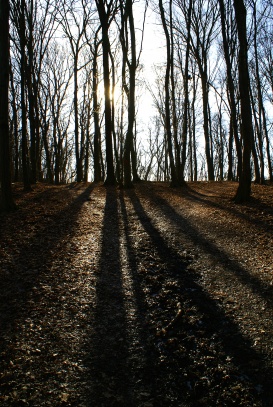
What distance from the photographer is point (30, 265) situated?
5184 millimetres

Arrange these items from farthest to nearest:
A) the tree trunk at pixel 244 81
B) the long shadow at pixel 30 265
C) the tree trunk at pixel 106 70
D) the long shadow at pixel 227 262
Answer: the tree trunk at pixel 106 70 → the tree trunk at pixel 244 81 → the long shadow at pixel 227 262 → the long shadow at pixel 30 265

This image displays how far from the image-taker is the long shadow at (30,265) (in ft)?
12.8

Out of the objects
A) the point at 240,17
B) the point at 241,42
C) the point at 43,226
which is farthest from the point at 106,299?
the point at 240,17

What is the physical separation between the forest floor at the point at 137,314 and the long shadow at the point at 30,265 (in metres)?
0.02

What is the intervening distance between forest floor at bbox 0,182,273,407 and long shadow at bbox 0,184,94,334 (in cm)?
2

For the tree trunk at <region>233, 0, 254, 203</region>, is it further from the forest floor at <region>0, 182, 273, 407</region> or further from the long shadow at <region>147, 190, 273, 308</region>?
the long shadow at <region>147, 190, 273, 308</region>

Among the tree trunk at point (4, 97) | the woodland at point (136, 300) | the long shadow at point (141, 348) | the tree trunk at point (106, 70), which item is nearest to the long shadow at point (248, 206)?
the woodland at point (136, 300)

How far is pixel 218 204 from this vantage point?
957 centimetres

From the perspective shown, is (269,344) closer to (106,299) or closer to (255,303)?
(255,303)

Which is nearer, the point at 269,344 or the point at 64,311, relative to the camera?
the point at 269,344

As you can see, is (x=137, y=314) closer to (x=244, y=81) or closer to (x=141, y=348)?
(x=141, y=348)

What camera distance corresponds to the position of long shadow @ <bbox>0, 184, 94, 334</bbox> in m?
3.89

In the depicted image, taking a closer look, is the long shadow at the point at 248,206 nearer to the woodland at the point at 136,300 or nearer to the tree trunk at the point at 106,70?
the woodland at the point at 136,300

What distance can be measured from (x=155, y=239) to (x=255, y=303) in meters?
2.95
